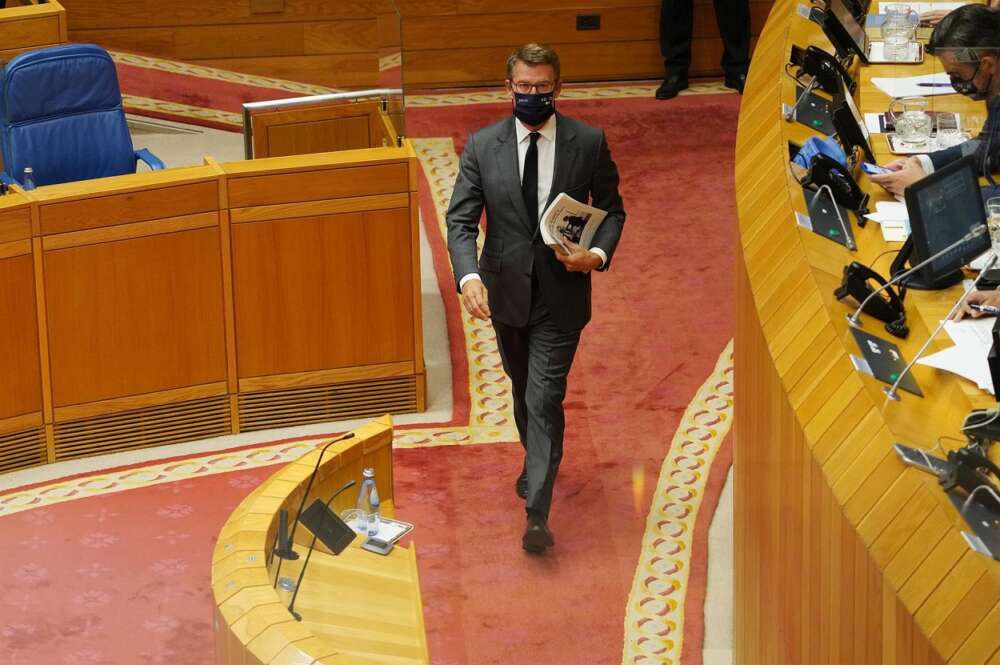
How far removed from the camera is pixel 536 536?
14.8 feet

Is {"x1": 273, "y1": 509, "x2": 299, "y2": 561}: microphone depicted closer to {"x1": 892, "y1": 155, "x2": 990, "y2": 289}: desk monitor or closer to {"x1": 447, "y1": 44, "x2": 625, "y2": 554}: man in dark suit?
{"x1": 447, "y1": 44, "x2": 625, "y2": 554}: man in dark suit

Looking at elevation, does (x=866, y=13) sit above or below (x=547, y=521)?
above

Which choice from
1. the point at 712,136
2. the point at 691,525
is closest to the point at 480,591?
the point at 691,525

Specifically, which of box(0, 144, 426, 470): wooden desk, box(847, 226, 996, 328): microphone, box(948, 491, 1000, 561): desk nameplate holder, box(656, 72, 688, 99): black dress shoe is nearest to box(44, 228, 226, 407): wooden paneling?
box(0, 144, 426, 470): wooden desk

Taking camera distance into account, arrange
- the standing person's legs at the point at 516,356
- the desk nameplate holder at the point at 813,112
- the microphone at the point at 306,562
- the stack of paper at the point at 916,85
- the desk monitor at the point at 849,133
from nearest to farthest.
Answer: the microphone at the point at 306,562 < the desk monitor at the point at 849,133 < the desk nameplate holder at the point at 813,112 < the stack of paper at the point at 916,85 < the standing person's legs at the point at 516,356

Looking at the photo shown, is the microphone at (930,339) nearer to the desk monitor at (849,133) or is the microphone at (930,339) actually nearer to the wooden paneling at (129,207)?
the desk monitor at (849,133)

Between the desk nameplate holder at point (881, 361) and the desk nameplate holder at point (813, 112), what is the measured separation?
1097 mm

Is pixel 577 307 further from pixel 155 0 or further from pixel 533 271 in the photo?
pixel 155 0

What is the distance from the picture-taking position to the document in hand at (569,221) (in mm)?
4367

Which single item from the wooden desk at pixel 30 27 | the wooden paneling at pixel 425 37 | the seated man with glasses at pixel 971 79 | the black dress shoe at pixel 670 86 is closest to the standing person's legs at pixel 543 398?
the seated man with glasses at pixel 971 79

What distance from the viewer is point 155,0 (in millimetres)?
8109

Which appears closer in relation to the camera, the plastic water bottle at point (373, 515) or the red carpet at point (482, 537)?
the plastic water bottle at point (373, 515)

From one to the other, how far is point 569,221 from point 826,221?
114cm

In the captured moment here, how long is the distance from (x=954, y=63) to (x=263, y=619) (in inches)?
74.6
